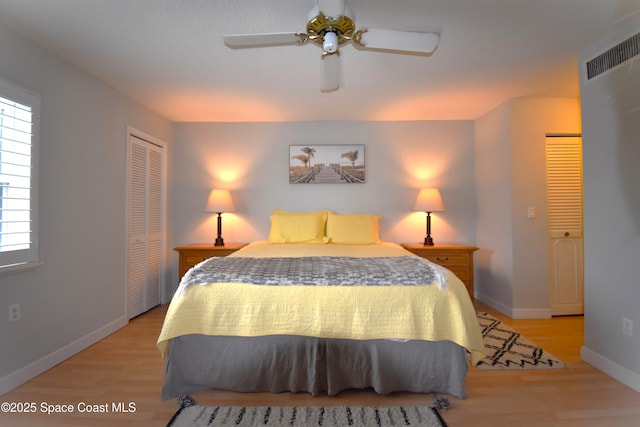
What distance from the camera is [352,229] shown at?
3.43 metres

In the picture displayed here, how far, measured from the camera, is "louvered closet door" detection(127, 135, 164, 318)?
321cm

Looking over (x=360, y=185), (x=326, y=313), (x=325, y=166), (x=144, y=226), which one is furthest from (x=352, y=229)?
(x=144, y=226)

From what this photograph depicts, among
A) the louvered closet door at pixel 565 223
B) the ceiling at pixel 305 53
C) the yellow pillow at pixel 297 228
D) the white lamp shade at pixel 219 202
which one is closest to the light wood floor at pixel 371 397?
the louvered closet door at pixel 565 223

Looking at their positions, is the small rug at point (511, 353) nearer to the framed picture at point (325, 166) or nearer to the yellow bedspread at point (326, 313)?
the yellow bedspread at point (326, 313)

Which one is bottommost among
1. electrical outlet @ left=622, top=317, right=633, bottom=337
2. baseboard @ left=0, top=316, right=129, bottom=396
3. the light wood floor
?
the light wood floor

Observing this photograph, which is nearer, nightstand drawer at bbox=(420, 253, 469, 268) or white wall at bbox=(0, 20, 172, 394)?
white wall at bbox=(0, 20, 172, 394)

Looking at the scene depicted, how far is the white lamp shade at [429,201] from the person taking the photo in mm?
3667

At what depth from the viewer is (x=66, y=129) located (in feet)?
7.94

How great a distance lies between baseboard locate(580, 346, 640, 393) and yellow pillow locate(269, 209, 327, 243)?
7.78ft

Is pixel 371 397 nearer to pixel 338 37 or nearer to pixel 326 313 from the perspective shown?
pixel 326 313

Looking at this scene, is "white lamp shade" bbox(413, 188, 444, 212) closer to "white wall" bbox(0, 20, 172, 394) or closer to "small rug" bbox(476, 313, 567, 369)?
"small rug" bbox(476, 313, 567, 369)

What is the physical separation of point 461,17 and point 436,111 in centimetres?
179

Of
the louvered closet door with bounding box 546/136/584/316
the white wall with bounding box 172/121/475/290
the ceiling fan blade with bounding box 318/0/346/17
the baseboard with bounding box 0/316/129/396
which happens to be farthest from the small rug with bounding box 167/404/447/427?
the louvered closet door with bounding box 546/136/584/316

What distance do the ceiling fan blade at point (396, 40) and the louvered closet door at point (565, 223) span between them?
7.87 feet
